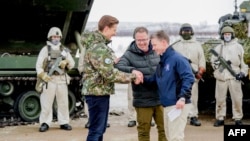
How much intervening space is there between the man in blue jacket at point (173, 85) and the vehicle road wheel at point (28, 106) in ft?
16.0

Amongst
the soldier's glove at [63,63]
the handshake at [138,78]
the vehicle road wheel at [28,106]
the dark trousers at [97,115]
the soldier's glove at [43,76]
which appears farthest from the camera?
the vehicle road wheel at [28,106]

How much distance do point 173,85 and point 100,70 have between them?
797 millimetres

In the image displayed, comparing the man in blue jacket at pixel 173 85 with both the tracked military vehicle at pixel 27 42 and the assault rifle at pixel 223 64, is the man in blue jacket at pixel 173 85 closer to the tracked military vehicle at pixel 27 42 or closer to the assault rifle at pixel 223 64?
the assault rifle at pixel 223 64

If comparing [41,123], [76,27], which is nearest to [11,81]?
[41,123]

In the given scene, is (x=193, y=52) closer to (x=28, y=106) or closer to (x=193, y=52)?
(x=193, y=52)

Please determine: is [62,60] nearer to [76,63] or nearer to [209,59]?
[76,63]

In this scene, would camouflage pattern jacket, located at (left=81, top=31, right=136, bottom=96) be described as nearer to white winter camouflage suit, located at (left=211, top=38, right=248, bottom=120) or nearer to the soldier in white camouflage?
the soldier in white camouflage

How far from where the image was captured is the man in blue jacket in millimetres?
5465

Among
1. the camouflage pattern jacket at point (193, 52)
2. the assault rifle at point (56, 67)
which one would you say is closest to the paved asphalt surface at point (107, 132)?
the assault rifle at point (56, 67)

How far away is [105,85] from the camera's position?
227 inches

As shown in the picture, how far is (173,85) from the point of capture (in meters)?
5.56

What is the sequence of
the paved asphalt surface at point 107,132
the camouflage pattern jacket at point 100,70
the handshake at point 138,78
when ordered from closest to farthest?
the camouflage pattern jacket at point 100,70 → the handshake at point 138,78 → the paved asphalt surface at point 107,132

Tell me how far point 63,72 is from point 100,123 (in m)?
3.56

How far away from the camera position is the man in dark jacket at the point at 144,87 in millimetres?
6191
